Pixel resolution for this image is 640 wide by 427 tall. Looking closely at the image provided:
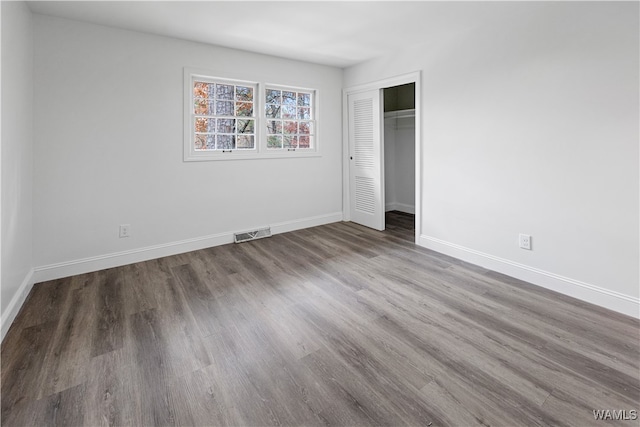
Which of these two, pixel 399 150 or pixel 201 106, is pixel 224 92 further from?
pixel 399 150

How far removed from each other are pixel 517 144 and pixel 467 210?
2.67ft

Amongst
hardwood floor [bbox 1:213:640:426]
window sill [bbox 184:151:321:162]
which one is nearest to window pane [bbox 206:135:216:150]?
window sill [bbox 184:151:321:162]

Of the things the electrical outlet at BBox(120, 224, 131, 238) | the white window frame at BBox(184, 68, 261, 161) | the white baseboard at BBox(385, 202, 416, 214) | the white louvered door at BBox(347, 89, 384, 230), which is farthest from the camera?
the white baseboard at BBox(385, 202, 416, 214)

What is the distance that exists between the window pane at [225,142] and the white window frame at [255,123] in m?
0.08

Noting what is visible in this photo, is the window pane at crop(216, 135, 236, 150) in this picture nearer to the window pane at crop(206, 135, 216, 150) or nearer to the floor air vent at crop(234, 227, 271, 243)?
the window pane at crop(206, 135, 216, 150)

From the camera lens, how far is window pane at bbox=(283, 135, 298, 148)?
4.53 meters

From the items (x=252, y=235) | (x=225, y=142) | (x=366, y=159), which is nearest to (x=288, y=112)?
(x=225, y=142)

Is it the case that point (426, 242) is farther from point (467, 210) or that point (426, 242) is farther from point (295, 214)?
point (295, 214)

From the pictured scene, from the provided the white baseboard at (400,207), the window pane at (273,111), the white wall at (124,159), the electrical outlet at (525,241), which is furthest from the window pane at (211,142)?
the electrical outlet at (525,241)

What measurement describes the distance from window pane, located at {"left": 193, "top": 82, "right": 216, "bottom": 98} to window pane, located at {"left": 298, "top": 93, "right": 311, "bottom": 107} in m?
Answer: 1.26

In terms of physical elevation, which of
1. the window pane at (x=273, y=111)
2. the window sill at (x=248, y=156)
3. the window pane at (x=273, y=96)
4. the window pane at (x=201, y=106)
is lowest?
the window sill at (x=248, y=156)

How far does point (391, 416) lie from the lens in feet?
4.81

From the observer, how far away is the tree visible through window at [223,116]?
3801 millimetres

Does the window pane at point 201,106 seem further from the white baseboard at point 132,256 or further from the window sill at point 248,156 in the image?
the white baseboard at point 132,256
